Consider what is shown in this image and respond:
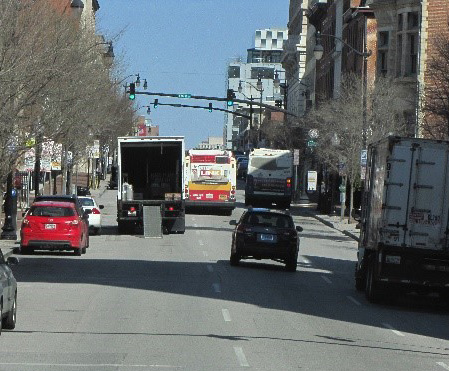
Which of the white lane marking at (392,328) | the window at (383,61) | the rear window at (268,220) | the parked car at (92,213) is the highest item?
the window at (383,61)

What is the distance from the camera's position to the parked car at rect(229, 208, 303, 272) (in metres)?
33.9

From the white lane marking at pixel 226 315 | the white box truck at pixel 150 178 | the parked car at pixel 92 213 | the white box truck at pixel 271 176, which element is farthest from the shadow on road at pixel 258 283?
the white box truck at pixel 271 176

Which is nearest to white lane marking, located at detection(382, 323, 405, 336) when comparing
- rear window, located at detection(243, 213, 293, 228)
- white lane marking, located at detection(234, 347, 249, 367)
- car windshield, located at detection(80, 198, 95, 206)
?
white lane marking, located at detection(234, 347, 249, 367)

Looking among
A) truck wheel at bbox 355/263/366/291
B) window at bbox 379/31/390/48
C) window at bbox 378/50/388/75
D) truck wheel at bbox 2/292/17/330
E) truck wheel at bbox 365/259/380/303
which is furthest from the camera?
window at bbox 379/31/390/48

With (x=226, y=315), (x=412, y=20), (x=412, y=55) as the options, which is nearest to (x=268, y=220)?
(x=226, y=315)

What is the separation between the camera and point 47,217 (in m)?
37.9

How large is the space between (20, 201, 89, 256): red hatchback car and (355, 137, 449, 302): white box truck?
14026mm

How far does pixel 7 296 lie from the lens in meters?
18.0

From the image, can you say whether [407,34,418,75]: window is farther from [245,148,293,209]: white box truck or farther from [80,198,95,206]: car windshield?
[80,198,95,206]: car windshield

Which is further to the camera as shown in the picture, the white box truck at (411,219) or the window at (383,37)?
the window at (383,37)

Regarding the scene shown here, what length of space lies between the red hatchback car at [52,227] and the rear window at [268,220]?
6.08m

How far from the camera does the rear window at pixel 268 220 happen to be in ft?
113

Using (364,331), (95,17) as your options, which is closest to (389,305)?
(364,331)

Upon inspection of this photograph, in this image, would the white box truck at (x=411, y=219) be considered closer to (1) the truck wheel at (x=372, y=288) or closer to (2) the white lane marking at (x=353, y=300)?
(1) the truck wheel at (x=372, y=288)
